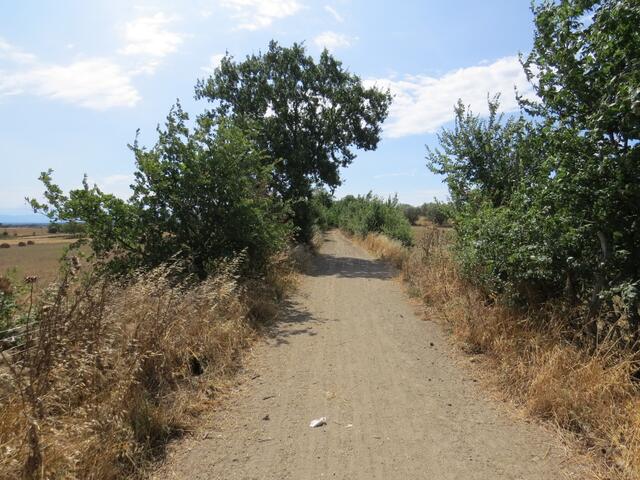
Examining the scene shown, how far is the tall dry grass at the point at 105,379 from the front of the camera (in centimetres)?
300

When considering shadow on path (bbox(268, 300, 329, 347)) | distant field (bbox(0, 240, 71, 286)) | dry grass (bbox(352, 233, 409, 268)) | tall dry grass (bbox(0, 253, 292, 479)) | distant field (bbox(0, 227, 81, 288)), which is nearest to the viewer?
tall dry grass (bbox(0, 253, 292, 479))

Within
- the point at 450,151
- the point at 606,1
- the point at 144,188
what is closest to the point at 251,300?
the point at 144,188

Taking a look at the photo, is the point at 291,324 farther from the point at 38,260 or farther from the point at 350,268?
the point at 38,260

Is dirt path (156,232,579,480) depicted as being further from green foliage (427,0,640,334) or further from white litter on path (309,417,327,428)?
green foliage (427,0,640,334)

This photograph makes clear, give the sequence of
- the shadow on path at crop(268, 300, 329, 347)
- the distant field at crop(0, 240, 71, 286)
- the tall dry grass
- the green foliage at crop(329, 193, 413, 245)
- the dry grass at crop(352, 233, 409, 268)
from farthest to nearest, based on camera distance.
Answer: the green foliage at crop(329, 193, 413, 245), the dry grass at crop(352, 233, 409, 268), the shadow on path at crop(268, 300, 329, 347), the distant field at crop(0, 240, 71, 286), the tall dry grass

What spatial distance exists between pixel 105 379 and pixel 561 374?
452 centimetres

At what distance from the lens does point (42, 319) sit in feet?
11.2

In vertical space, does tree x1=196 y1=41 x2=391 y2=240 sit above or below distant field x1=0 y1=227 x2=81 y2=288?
above

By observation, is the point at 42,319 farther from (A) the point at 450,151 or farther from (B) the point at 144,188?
(A) the point at 450,151

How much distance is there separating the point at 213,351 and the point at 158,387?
1.13 metres

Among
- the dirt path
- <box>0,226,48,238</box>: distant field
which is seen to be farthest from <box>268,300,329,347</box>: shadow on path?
<box>0,226,48,238</box>: distant field

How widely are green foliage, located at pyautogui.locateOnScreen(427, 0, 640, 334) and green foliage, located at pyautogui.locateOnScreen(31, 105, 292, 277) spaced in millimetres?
5459

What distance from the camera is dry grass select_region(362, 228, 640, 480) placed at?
3459 mm

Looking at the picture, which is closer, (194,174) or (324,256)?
(194,174)
